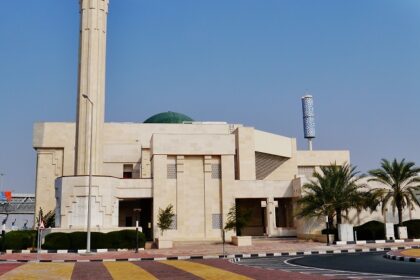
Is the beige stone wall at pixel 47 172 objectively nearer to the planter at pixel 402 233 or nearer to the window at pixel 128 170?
the window at pixel 128 170

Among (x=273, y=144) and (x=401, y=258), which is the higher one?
(x=273, y=144)

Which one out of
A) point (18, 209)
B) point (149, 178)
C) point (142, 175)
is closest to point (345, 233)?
point (149, 178)

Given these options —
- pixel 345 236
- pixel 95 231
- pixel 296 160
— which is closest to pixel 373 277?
pixel 345 236

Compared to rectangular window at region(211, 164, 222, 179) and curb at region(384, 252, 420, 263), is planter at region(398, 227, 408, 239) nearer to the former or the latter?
rectangular window at region(211, 164, 222, 179)

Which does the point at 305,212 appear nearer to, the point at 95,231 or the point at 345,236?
the point at 345,236

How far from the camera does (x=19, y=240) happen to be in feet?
115

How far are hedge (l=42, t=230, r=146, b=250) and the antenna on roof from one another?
149 ft

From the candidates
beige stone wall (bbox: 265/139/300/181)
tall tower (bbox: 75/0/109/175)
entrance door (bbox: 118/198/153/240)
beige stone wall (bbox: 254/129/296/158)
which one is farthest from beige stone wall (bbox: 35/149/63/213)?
beige stone wall (bbox: 265/139/300/181)

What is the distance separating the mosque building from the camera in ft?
136

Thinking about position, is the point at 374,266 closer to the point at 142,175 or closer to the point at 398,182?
the point at 398,182

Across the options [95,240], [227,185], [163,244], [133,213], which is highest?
[227,185]

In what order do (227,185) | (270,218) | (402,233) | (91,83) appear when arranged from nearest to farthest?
1. (402,233)
2. (91,83)
3. (227,185)
4. (270,218)

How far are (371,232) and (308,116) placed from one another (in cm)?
4070

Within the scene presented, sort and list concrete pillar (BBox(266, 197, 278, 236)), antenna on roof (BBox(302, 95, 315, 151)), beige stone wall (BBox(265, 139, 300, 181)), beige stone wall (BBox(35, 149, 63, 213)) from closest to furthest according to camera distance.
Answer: concrete pillar (BBox(266, 197, 278, 236)), beige stone wall (BBox(35, 149, 63, 213)), beige stone wall (BBox(265, 139, 300, 181)), antenna on roof (BBox(302, 95, 315, 151))
